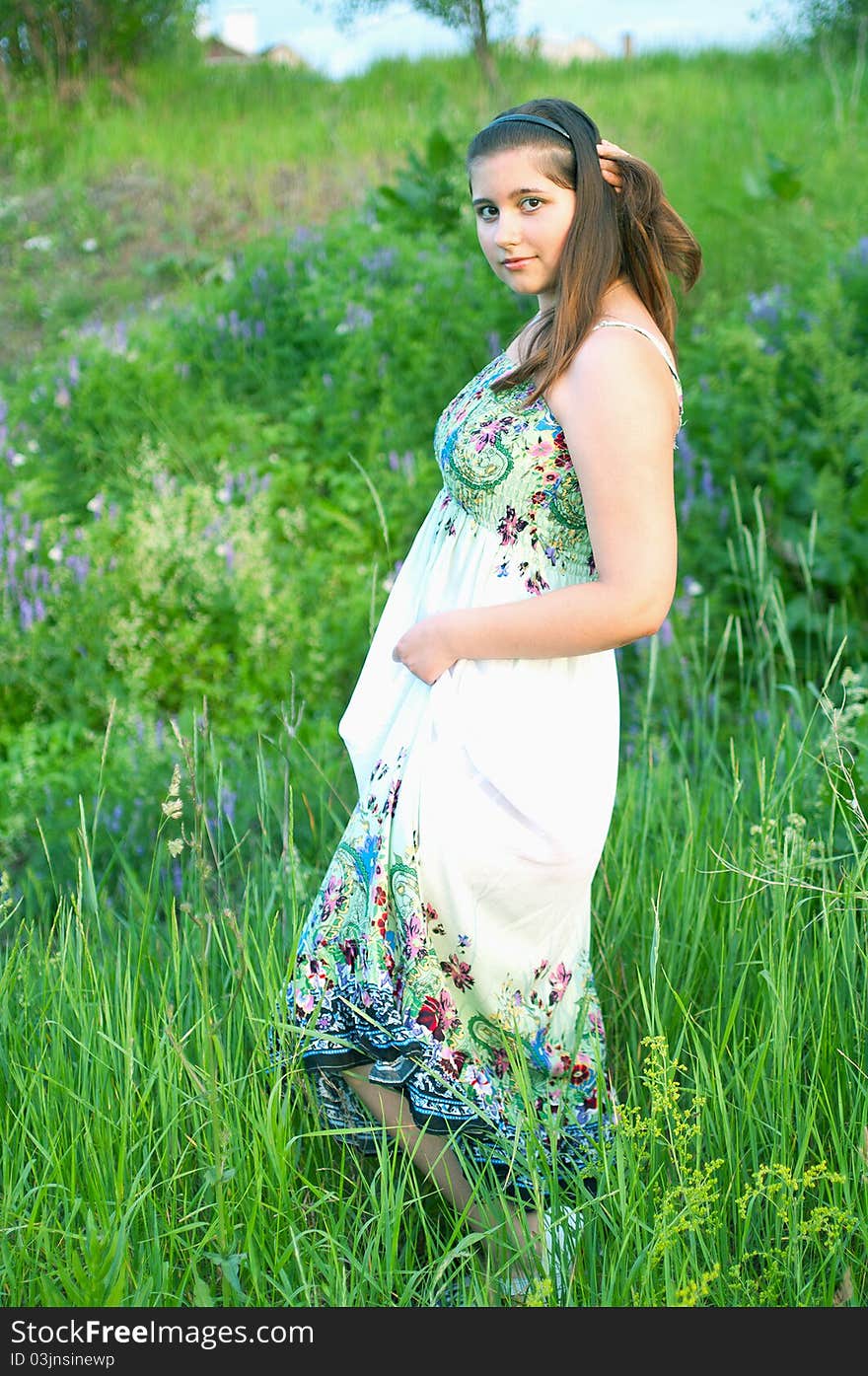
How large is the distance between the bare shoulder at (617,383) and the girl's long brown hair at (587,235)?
0.08ft

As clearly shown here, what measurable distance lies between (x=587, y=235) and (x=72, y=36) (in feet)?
42.6

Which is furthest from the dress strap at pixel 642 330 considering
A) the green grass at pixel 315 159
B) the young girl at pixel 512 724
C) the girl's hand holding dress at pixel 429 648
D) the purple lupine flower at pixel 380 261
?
the purple lupine flower at pixel 380 261

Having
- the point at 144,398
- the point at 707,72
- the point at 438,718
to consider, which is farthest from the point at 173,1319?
the point at 707,72

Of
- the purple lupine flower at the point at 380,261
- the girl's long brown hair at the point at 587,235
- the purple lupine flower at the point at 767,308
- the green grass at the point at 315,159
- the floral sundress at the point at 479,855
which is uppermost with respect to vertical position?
the green grass at the point at 315,159

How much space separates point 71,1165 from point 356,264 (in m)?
5.48

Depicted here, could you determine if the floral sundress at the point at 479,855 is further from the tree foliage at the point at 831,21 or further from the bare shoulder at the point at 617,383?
the tree foliage at the point at 831,21

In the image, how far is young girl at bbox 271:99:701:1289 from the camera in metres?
1.71

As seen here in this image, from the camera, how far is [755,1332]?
1.64m

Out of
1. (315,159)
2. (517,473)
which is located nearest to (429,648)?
(517,473)

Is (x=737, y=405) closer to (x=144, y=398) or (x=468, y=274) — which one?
(x=468, y=274)

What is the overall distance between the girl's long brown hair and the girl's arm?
1.8 inches

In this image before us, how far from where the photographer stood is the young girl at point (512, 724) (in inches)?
67.2

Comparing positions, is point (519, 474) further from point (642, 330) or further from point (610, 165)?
point (610, 165)

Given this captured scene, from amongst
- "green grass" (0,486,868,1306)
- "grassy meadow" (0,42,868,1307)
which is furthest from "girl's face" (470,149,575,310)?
"green grass" (0,486,868,1306)
